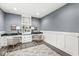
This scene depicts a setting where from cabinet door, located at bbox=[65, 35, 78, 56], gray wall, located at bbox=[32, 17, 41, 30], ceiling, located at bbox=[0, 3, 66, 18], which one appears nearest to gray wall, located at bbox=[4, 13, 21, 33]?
ceiling, located at bbox=[0, 3, 66, 18]

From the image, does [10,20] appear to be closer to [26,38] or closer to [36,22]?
[26,38]

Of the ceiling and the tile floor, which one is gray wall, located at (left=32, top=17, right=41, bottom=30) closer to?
the ceiling

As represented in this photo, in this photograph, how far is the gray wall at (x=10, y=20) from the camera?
4.18 metres

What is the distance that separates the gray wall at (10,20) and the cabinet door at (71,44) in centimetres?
367

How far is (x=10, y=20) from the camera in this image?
170 inches

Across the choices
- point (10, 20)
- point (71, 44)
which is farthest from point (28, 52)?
point (10, 20)

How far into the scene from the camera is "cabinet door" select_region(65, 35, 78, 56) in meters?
2.09

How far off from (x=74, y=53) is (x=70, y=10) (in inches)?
67.3

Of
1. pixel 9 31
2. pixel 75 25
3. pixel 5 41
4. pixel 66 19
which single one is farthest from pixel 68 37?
pixel 9 31

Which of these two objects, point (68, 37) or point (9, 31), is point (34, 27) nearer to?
point (9, 31)

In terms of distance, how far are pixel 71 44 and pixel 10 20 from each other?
4.20 metres

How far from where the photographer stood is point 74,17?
7.34 ft

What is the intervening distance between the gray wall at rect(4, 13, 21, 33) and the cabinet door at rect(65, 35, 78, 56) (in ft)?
12.0

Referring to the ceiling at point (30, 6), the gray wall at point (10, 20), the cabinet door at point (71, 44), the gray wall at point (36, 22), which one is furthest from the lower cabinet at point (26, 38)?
the cabinet door at point (71, 44)
